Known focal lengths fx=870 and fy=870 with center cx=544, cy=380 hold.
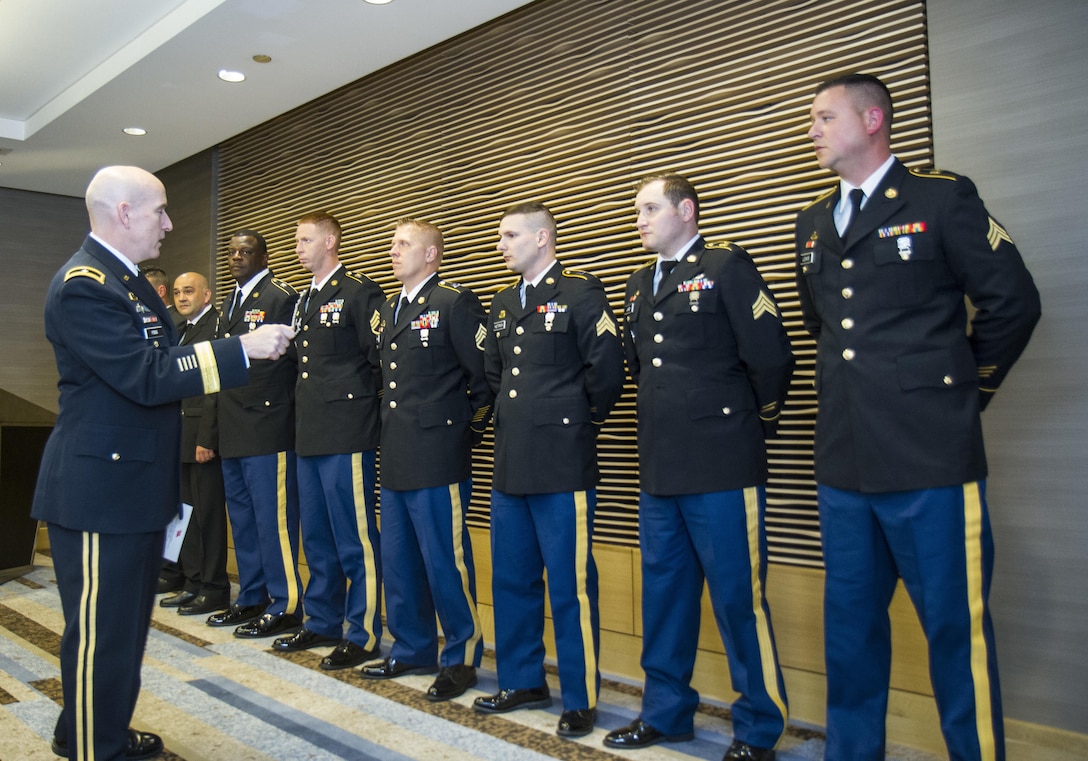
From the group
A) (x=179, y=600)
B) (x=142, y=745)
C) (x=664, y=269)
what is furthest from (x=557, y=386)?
(x=179, y=600)

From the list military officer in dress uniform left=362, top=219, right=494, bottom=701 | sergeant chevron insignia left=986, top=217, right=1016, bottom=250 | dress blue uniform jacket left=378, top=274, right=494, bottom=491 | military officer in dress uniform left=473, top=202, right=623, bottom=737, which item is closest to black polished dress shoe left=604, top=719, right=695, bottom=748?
military officer in dress uniform left=473, top=202, right=623, bottom=737

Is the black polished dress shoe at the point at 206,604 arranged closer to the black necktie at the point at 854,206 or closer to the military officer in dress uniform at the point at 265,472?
the military officer in dress uniform at the point at 265,472

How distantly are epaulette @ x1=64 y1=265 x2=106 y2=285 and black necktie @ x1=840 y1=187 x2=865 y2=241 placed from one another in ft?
6.61

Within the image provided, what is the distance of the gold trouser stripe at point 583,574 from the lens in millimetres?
3020

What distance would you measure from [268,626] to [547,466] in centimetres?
207

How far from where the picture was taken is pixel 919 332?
224cm

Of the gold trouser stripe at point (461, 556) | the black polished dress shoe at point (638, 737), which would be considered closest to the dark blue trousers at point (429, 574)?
the gold trouser stripe at point (461, 556)

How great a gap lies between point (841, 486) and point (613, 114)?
2.18 m

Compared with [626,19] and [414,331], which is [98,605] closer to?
[414,331]

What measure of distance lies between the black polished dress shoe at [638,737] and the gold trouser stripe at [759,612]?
1.24 ft

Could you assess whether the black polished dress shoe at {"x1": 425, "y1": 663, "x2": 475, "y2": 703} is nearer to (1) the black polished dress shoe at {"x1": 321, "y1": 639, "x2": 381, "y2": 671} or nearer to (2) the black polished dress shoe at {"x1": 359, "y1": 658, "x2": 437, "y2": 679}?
(2) the black polished dress shoe at {"x1": 359, "y1": 658, "x2": 437, "y2": 679}

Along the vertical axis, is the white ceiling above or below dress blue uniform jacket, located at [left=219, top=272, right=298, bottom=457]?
above

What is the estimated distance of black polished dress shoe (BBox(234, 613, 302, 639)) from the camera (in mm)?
4262

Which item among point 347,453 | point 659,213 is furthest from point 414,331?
point 659,213
